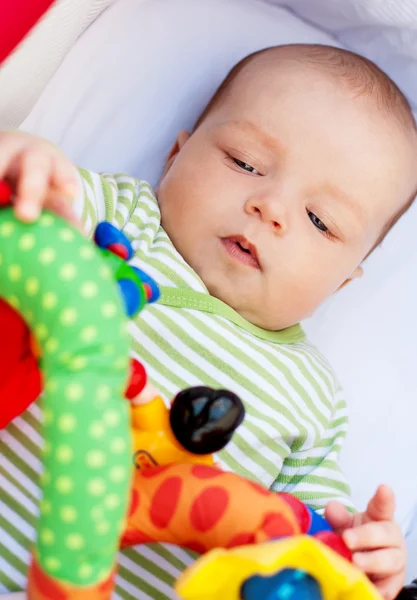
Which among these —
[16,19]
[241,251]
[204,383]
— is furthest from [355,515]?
[16,19]

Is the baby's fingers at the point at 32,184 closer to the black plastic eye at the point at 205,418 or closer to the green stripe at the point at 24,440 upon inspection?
the black plastic eye at the point at 205,418

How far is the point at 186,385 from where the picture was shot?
0.86 metres

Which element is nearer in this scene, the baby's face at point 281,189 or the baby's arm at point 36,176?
the baby's arm at point 36,176

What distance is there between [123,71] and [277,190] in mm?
370

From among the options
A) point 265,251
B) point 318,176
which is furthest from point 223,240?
point 318,176

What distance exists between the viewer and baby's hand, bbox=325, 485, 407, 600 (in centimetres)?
71

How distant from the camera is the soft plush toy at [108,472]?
17.6 inches

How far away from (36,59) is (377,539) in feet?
2.26

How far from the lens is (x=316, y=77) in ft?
3.26

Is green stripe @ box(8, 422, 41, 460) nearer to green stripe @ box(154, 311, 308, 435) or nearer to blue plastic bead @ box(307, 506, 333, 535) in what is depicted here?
green stripe @ box(154, 311, 308, 435)

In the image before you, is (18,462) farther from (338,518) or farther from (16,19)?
(16,19)

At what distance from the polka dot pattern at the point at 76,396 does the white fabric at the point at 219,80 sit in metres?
0.59

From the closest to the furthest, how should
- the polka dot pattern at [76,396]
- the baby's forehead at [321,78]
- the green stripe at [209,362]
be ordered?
1. the polka dot pattern at [76,396]
2. the green stripe at [209,362]
3. the baby's forehead at [321,78]

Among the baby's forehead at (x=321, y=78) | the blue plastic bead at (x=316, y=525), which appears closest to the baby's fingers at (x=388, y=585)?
the blue plastic bead at (x=316, y=525)
